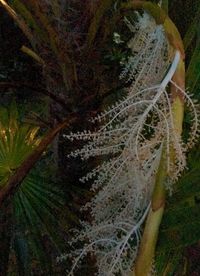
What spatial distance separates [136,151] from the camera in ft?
2.61

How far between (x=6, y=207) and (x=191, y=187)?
2.18ft

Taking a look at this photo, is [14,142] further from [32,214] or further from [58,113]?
[32,214]

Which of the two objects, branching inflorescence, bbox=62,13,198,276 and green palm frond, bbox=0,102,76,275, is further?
green palm frond, bbox=0,102,76,275

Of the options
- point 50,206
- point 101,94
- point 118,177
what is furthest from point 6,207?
point 118,177

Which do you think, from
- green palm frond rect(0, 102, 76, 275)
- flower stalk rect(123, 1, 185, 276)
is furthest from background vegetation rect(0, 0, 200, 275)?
flower stalk rect(123, 1, 185, 276)

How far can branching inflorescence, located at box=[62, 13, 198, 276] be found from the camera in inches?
31.0

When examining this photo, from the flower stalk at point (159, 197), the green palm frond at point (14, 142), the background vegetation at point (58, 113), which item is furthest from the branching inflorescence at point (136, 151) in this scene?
the green palm frond at point (14, 142)

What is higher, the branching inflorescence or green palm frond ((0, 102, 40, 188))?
green palm frond ((0, 102, 40, 188))

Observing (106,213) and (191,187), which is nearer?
(191,187)

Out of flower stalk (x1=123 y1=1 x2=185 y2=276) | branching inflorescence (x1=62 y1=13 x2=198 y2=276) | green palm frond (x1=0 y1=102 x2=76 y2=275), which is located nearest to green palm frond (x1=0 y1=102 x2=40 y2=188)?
green palm frond (x1=0 y1=102 x2=76 y2=275)

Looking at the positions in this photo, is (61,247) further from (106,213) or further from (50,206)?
(106,213)

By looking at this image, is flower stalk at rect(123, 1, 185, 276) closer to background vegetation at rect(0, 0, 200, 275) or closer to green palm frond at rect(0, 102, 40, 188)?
background vegetation at rect(0, 0, 200, 275)

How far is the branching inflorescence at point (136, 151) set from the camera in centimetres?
79

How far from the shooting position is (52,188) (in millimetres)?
1334
